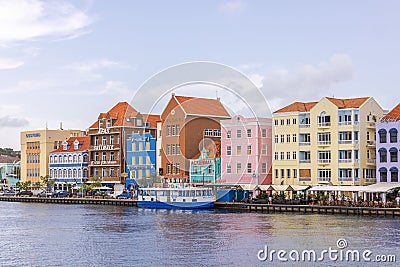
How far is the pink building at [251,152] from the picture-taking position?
337 feet

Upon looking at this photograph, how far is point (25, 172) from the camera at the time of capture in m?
152

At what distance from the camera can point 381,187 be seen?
87438 mm

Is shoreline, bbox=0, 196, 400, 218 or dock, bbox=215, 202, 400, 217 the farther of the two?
shoreline, bbox=0, 196, 400, 218

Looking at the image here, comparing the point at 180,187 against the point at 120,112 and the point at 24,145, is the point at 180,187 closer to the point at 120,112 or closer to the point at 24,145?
the point at 120,112

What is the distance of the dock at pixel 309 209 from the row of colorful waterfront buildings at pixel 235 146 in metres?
6.44

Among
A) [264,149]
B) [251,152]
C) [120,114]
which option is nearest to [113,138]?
[120,114]

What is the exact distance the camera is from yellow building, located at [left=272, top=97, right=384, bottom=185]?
92812mm

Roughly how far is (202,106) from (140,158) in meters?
14.0

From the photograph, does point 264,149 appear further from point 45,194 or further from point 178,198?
point 45,194

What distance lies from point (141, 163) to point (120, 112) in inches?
571

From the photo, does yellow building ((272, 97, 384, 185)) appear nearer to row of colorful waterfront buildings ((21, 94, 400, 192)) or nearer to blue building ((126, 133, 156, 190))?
row of colorful waterfront buildings ((21, 94, 400, 192))

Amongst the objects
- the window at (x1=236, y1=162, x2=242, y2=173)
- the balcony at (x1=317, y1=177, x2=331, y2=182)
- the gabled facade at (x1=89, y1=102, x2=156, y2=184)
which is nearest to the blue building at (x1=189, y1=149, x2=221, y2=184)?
the window at (x1=236, y1=162, x2=242, y2=173)

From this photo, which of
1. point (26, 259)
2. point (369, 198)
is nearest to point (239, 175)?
point (369, 198)

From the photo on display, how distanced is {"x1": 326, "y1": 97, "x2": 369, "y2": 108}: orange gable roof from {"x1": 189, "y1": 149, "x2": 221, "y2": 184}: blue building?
20152 mm
